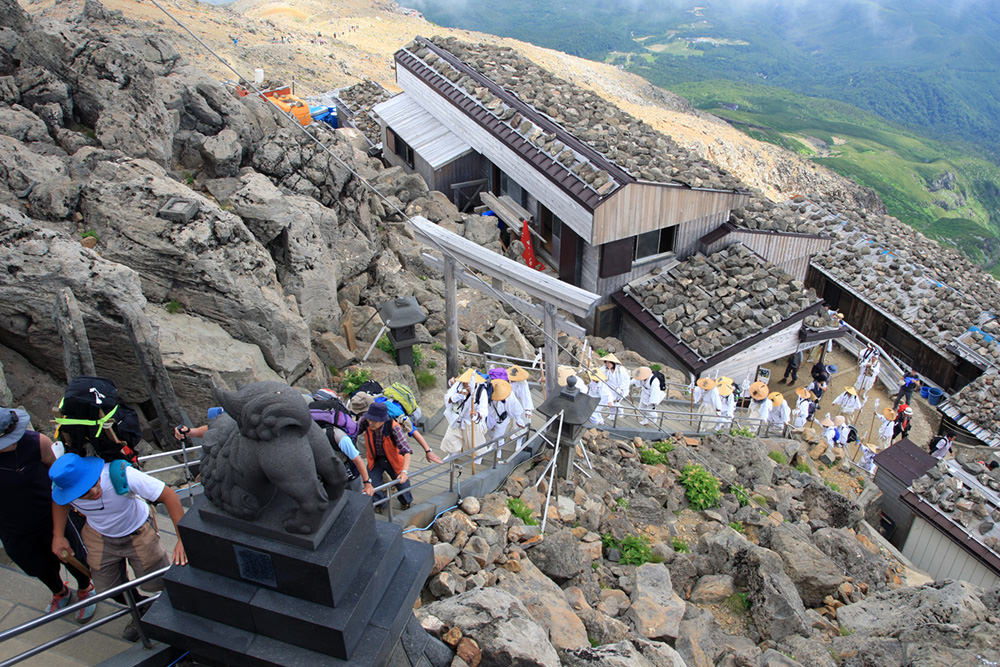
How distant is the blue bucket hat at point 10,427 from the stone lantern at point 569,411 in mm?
6531

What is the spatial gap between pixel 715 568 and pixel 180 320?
9.14m

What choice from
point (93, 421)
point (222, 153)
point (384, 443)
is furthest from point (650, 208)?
point (93, 421)

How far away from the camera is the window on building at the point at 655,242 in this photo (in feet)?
72.2

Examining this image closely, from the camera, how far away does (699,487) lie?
1174 centimetres

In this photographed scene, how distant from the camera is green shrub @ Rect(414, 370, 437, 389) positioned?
46.2ft

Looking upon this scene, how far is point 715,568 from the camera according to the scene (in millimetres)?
9578

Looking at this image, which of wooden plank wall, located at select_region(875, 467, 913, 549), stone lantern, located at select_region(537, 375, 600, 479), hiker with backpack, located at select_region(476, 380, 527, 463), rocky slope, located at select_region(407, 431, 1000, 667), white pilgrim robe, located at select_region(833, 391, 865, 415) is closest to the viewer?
rocky slope, located at select_region(407, 431, 1000, 667)

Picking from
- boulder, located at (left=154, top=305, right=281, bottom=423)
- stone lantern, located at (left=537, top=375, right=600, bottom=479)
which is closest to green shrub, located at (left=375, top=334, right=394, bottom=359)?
boulder, located at (left=154, top=305, right=281, bottom=423)

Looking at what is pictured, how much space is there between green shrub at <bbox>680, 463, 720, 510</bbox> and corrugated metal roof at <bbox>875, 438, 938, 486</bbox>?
7.43 metres

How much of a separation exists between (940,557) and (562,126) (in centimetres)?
1618

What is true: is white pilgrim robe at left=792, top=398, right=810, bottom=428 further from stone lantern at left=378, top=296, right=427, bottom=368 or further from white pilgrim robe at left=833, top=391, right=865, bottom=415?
stone lantern at left=378, top=296, right=427, bottom=368

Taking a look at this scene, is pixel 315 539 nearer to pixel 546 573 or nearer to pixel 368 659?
pixel 368 659

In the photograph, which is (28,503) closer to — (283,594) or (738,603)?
(283,594)

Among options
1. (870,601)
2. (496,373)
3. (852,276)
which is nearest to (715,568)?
(870,601)
